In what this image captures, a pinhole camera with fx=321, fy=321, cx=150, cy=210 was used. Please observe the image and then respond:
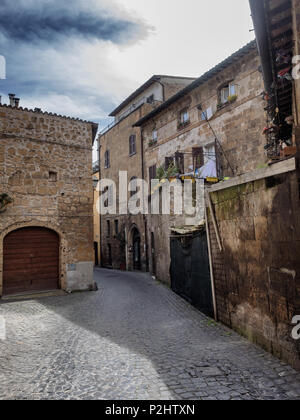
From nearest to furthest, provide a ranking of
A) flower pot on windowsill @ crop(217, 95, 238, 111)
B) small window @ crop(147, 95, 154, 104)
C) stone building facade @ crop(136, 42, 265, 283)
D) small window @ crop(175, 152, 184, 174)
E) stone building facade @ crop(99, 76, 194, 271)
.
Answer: stone building facade @ crop(136, 42, 265, 283) → flower pot on windowsill @ crop(217, 95, 238, 111) → small window @ crop(175, 152, 184, 174) → stone building facade @ crop(99, 76, 194, 271) → small window @ crop(147, 95, 154, 104)

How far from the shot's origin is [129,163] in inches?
973

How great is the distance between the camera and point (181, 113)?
18.5 meters

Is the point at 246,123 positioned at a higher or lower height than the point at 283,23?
higher

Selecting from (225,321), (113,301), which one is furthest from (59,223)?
(225,321)

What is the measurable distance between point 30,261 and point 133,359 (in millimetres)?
8297

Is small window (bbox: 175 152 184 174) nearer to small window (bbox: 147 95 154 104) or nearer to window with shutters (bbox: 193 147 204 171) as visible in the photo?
window with shutters (bbox: 193 147 204 171)

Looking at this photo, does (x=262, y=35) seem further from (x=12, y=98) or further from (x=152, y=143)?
(x=152, y=143)

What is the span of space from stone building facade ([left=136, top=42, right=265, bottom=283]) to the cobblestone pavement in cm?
637

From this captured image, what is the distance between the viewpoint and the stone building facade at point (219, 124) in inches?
529

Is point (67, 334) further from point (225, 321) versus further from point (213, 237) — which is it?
point (213, 237)

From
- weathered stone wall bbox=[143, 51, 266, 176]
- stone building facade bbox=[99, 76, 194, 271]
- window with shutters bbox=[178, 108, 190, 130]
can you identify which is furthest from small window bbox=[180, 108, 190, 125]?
stone building facade bbox=[99, 76, 194, 271]

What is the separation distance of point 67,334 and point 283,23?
731 cm

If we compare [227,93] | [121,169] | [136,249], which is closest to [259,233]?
[227,93]

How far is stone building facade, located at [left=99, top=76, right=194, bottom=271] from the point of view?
23.2 metres
